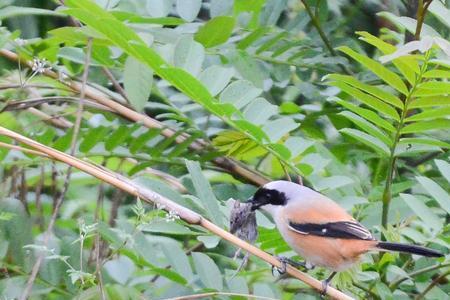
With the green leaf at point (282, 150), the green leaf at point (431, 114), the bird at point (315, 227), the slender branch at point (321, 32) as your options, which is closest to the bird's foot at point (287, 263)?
the bird at point (315, 227)

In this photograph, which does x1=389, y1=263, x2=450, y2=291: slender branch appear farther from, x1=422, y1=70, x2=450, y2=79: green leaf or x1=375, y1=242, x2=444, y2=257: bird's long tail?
x1=422, y1=70, x2=450, y2=79: green leaf

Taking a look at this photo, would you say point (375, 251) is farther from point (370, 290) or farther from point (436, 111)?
point (436, 111)

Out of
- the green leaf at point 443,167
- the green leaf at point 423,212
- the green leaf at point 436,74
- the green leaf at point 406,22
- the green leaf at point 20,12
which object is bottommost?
the green leaf at point 423,212

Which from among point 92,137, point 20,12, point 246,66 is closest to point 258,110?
point 246,66

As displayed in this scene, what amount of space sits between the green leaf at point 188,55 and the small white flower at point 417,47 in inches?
22.7

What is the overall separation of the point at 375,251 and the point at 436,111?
453 millimetres

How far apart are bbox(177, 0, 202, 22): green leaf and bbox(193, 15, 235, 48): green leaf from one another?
0.52 feet

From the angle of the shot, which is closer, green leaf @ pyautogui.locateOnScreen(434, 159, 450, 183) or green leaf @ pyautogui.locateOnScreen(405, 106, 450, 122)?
green leaf @ pyautogui.locateOnScreen(405, 106, 450, 122)

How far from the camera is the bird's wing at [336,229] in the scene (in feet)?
9.00

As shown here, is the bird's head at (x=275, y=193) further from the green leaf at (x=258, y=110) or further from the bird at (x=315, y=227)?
the green leaf at (x=258, y=110)

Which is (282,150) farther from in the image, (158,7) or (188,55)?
(158,7)

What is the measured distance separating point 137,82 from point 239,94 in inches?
11.5

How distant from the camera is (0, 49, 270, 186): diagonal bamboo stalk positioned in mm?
2979

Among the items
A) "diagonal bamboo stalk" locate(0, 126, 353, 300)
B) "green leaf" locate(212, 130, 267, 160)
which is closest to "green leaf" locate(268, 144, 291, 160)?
"green leaf" locate(212, 130, 267, 160)
